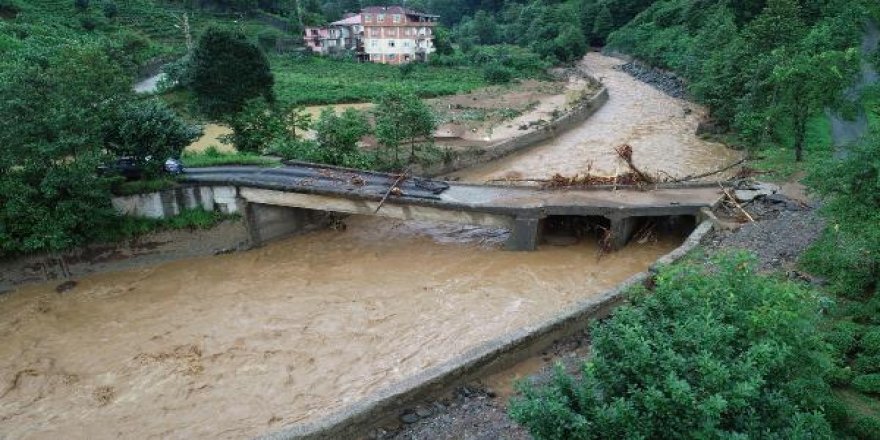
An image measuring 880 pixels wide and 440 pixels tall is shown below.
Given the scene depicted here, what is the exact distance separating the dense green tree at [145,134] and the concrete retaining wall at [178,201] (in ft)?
3.36

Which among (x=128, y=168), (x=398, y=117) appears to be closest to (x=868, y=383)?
(x=398, y=117)

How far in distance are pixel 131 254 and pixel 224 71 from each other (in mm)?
13473

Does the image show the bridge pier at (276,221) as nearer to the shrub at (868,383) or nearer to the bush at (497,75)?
the shrub at (868,383)

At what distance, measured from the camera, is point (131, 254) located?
1941 centimetres

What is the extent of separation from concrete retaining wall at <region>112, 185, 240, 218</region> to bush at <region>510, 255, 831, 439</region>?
1574 cm

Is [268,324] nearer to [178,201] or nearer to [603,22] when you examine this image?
[178,201]

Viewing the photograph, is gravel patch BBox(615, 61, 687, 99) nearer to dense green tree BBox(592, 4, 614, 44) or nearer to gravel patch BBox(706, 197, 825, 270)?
dense green tree BBox(592, 4, 614, 44)

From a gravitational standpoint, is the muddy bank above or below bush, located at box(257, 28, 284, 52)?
below

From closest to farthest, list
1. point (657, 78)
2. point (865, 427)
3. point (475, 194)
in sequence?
point (865, 427) < point (475, 194) < point (657, 78)

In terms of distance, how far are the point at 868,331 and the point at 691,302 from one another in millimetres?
5192

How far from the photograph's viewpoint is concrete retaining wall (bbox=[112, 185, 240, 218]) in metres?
19.8

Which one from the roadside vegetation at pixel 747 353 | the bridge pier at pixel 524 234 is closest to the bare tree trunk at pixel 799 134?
the roadside vegetation at pixel 747 353

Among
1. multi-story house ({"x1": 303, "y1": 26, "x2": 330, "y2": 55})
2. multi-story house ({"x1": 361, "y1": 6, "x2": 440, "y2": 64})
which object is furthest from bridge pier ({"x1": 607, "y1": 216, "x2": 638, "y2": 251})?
multi-story house ({"x1": 303, "y1": 26, "x2": 330, "y2": 55})

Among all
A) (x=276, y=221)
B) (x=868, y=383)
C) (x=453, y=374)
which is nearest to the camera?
(x=868, y=383)
